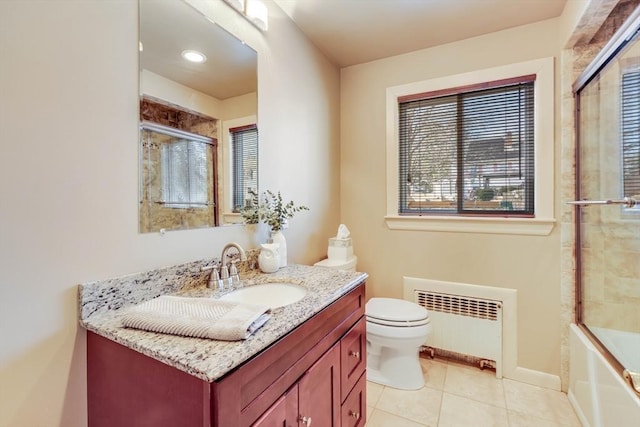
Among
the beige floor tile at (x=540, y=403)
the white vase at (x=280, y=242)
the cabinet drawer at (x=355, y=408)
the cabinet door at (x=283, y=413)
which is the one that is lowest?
the beige floor tile at (x=540, y=403)

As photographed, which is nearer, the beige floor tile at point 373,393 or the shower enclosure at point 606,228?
the shower enclosure at point 606,228

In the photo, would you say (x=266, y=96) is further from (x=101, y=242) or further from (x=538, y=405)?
(x=538, y=405)

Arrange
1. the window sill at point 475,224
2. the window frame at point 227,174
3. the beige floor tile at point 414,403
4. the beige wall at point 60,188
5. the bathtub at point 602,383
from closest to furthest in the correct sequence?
the beige wall at point 60,188 → the bathtub at point 602,383 → the window frame at point 227,174 → the beige floor tile at point 414,403 → the window sill at point 475,224

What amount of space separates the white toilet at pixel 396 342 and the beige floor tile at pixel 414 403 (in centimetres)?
5

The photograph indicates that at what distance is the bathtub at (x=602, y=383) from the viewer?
1.19 meters

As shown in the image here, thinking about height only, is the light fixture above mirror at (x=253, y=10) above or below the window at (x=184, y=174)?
above

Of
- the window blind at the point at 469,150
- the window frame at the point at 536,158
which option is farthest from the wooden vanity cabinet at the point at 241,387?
the window blind at the point at 469,150

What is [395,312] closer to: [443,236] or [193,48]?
[443,236]

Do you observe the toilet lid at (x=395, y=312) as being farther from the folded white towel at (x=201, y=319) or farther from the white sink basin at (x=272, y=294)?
the folded white towel at (x=201, y=319)

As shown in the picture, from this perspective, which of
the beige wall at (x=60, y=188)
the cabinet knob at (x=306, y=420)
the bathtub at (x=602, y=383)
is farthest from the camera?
the bathtub at (x=602, y=383)

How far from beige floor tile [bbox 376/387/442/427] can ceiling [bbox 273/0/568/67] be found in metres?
2.32

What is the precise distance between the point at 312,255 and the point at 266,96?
3.57 ft

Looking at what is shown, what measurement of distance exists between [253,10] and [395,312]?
6.22ft

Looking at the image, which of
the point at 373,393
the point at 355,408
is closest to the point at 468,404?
the point at 373,393
